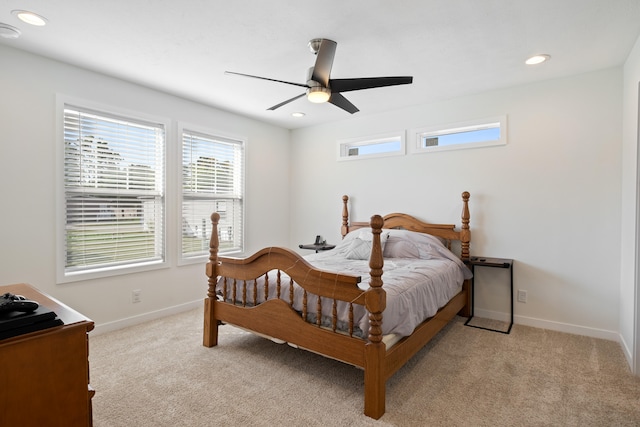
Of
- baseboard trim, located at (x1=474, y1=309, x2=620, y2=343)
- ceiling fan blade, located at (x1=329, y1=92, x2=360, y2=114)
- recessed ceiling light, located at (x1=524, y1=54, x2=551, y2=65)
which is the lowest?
baseboard trim, located at (x1=474, y1=309, x2=620, y2=343)

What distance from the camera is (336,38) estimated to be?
2514 millimetres

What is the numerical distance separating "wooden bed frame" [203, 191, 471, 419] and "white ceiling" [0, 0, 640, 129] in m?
1.39

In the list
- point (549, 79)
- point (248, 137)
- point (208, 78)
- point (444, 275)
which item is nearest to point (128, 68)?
point (208, 78)

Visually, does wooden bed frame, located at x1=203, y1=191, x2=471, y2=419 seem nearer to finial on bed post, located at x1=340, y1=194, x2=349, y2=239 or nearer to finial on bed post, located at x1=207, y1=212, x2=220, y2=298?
finial on bed post, located at x1=207, y1=212, x2=220, y2=298

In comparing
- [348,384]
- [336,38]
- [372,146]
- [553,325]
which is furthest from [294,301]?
[372,146]

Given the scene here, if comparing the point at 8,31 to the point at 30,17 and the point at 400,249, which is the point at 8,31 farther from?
the point at 400,249

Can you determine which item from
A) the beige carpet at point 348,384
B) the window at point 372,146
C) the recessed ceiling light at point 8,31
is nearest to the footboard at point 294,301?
the beige carpet at point 348,384

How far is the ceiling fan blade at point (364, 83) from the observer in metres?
2.36

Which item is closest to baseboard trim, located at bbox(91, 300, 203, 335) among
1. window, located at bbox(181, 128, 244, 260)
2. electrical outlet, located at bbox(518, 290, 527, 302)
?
window, located at bbox(181, 128, 244, 260)

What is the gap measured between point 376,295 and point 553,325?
8.38 ft

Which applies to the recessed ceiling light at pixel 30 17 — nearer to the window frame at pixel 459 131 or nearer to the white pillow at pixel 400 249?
the white pillow at pixel 400 249

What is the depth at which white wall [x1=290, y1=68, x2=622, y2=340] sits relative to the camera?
3127 millimetres

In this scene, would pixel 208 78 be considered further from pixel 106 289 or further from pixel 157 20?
pixel 106 289

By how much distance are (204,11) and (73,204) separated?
216 centimetres
